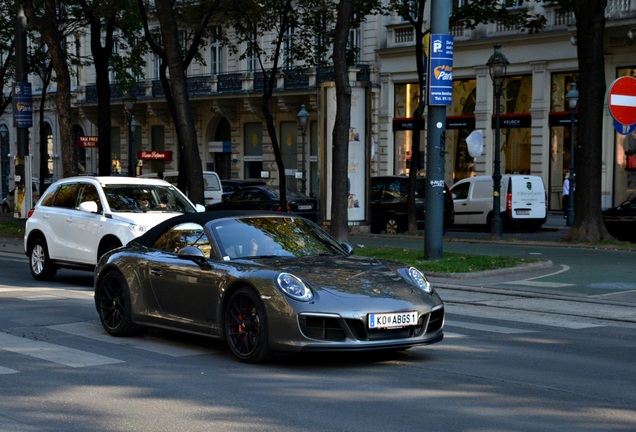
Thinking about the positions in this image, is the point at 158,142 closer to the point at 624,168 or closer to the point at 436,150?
the point at 624,168

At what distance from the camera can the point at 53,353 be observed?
1007 cm

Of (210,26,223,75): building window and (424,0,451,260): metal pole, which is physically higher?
(210,26,223,75): building window

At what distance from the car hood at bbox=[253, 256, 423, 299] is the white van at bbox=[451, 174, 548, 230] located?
2370 cm

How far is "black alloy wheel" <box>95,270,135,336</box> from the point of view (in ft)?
35.8

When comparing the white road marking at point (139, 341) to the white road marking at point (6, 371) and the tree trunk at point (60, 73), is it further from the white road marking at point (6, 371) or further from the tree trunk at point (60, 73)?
the tree trunk at point (60, 73)

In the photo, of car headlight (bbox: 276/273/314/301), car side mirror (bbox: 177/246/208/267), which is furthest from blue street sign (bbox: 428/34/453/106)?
car headlight (bbox: 276/273/314/301)

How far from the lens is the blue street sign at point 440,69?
18.9 meters

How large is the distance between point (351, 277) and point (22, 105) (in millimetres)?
23655

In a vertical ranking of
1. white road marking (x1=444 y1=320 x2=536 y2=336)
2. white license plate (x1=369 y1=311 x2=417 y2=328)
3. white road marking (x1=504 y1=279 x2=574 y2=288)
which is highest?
white license plate (x1=369 y1=311 x2=417 y2=328)

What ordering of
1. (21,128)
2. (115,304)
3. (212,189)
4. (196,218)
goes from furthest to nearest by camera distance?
(212,189) → (21,128) → (115,304) → (196,218)

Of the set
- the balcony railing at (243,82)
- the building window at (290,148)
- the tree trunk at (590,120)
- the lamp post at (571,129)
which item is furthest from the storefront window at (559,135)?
the tree trunk at (590,120)

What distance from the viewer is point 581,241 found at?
83.5 feet

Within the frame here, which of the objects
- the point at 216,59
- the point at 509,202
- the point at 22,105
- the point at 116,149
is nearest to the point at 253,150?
the point at 216,59

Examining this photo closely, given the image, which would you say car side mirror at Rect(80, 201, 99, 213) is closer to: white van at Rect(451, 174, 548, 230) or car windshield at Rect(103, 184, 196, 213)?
car windshield at Rect(103, 184, 196, 213)
